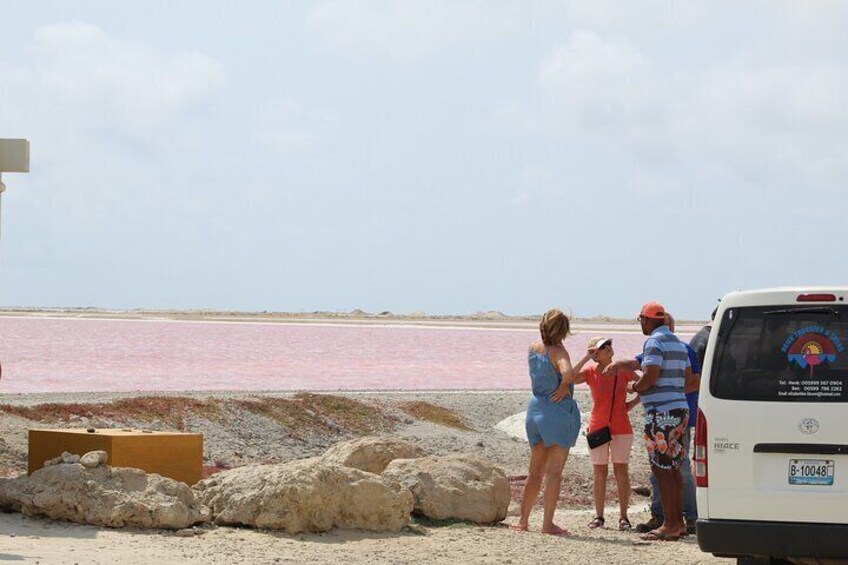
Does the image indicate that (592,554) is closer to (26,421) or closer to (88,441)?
(88,441)

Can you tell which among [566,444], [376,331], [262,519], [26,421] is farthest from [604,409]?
[376,331]

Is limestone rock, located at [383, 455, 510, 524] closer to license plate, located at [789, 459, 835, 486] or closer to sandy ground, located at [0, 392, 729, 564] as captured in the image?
sandy ground, located at [0, 392, 729, 564]

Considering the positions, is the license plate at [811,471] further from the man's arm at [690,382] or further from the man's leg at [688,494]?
the man's leg at [688,494]

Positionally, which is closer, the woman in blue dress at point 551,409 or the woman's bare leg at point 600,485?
the woman in blue dress at point 551,409

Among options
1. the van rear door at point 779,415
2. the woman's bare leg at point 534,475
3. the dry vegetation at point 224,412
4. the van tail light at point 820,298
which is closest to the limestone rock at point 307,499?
the woman's bare leg at point 534,475

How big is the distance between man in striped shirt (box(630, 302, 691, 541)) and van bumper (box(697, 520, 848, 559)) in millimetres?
2570

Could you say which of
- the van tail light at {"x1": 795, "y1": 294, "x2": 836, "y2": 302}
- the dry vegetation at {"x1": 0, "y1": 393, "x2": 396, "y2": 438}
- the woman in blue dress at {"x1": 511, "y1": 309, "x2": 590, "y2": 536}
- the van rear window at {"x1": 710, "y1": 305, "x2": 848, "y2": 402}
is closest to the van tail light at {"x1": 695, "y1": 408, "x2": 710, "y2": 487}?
the van rear window at {"x1": 710, "y1": 305, "x2": 848, "y2": 402}

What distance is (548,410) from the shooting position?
36.4 ft

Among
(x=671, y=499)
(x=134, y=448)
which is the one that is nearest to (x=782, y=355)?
(x=671, y=499)

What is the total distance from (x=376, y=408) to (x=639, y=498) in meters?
8.88

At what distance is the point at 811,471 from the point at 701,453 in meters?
0.64

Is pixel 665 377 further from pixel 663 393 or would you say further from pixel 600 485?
pixel 600 485

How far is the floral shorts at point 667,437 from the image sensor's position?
10.8 metres

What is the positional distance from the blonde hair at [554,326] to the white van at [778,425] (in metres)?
2.67
